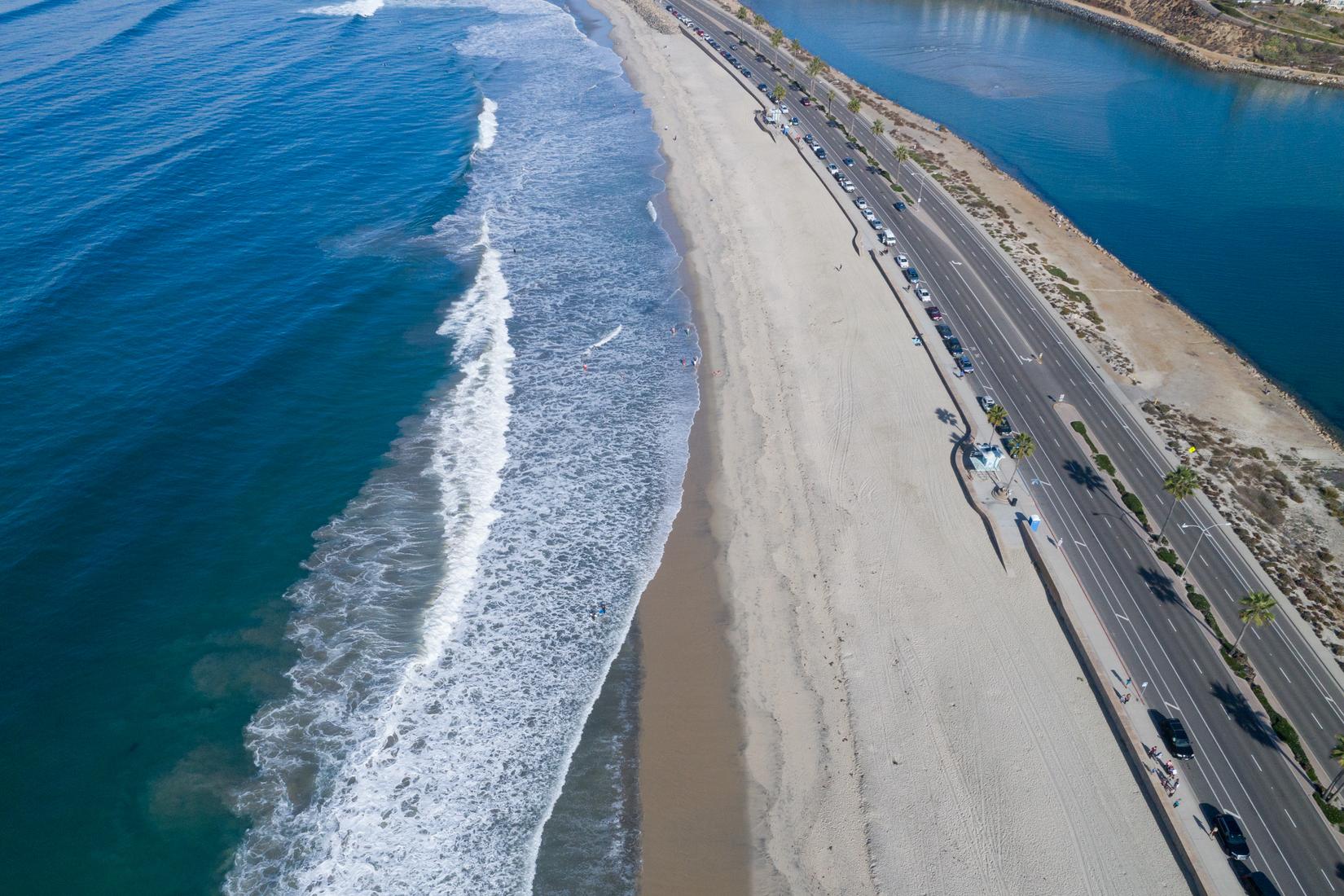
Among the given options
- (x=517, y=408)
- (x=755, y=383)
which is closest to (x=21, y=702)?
(x=517, y=408)

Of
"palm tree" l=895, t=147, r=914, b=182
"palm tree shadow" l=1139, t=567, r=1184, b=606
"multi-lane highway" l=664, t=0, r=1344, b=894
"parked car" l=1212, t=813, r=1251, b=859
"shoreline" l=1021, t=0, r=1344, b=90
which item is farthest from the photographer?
"shoreline" l=1021, t=0, r=1344, b=90

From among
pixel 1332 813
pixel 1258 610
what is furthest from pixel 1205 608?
pixel 1332 813

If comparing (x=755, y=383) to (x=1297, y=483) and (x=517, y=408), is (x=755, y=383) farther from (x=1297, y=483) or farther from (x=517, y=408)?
(x=1297, y=483)

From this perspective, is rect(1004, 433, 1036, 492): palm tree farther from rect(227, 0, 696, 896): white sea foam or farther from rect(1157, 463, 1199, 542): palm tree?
rect(227, 0, 696, 896): white sea foam

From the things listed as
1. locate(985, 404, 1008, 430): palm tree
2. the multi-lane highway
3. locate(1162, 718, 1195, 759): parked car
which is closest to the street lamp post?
the multi-lane highway

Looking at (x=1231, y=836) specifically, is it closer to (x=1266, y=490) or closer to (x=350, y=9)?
(x=1266, y=490)

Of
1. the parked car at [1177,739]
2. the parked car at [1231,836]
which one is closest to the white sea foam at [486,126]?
the parked car at [1177,739]

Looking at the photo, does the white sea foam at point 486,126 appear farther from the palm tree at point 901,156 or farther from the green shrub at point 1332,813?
the green shrub at point 1332,813
